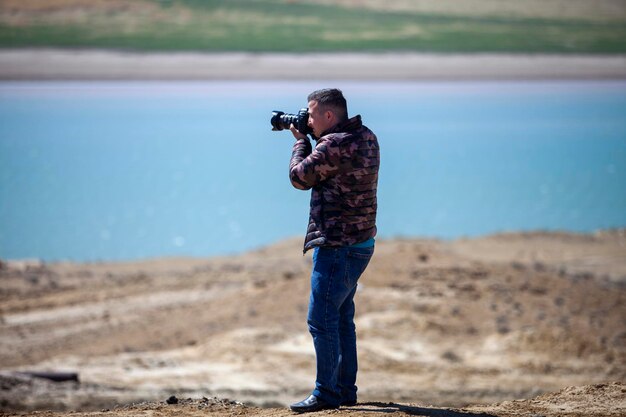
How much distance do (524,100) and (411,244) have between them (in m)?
28.3

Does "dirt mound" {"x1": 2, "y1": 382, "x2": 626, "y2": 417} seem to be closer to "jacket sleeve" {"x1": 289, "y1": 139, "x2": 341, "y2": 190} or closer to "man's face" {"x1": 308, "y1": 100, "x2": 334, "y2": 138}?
"jacket sleeve" {"x1": 289, "y1": 139, "x2": 341, "y2": 190}

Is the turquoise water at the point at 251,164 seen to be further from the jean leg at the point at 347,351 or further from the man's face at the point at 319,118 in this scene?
the man's face at the point at 319,118

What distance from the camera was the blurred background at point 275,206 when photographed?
41.6 ft

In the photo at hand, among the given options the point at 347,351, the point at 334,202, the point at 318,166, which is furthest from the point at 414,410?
the point at 318,166

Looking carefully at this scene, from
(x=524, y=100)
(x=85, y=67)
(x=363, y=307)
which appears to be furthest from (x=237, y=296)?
(x=85, y=67)

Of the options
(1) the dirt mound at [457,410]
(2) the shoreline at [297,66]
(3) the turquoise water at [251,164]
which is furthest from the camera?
(2) the shoreline at [297,66]

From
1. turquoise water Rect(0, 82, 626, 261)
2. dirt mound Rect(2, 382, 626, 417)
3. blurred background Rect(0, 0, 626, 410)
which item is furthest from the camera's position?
turquoise water Rect(0, 82, 626, 261)

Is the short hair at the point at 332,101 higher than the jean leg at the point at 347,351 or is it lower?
higher

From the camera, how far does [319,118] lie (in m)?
6.29

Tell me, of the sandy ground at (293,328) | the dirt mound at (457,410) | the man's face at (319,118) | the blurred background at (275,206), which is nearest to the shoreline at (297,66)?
the blurred background at (275,206)

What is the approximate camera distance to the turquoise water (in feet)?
71.9

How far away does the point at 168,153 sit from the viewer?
31.5 m

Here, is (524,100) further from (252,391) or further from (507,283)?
(252,391)

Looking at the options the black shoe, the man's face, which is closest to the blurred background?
the black shoe
